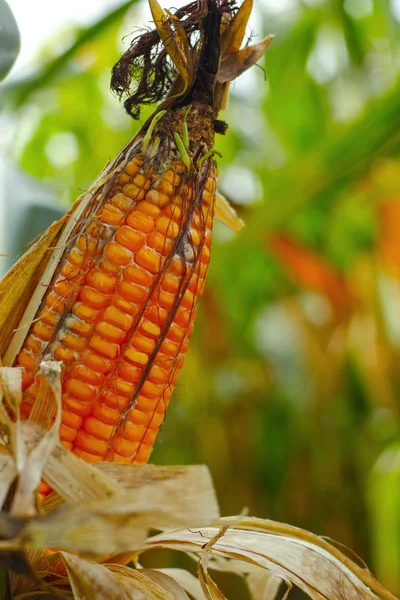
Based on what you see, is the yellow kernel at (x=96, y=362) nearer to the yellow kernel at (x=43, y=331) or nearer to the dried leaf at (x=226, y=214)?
the yellow kernel at (x=43, y=331)

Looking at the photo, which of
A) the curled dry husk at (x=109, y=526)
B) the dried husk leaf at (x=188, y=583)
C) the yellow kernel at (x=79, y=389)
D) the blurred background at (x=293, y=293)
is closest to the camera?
the curled dry husk at (x=109, y=526)

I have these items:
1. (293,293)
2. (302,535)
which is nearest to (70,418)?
(302,535)

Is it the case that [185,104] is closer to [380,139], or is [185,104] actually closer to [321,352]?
[380,139]

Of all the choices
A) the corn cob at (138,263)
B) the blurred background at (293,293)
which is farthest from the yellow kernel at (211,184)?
the blurred background at (293,293)

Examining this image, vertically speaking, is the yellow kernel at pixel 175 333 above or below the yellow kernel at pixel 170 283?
below

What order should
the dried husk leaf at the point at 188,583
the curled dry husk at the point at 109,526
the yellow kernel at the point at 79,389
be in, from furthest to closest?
the dried husk leaf at the point at 188,583
the yellow kernel at the point at 79,389
the curled dry husk at the point at 109,526

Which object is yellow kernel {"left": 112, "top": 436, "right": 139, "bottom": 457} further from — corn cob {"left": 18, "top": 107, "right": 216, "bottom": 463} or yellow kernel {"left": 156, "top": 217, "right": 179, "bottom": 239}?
yellow kernel {"left": 156, "top": 217, "right": 179, "bottom": 239}

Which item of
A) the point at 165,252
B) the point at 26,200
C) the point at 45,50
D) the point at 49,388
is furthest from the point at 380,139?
the point at 45,50

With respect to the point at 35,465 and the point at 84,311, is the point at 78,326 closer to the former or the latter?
the point at 84,311
